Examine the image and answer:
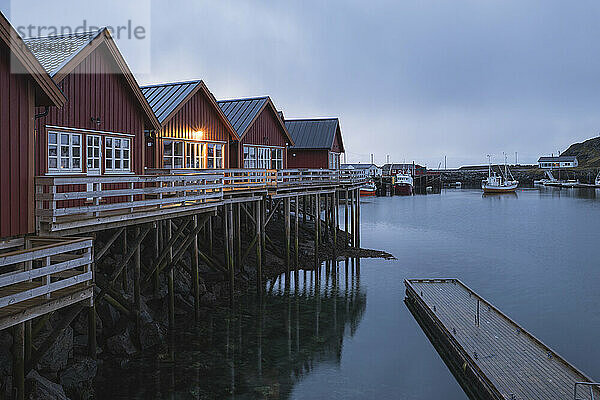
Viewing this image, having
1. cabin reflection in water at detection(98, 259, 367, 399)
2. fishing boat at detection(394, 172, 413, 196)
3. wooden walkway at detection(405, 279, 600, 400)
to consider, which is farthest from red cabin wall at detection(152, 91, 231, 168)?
fishing boat at detection(394, 172, 413, 196)

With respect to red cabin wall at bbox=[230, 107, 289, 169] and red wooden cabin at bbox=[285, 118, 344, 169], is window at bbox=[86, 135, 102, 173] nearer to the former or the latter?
red cabin wall at bbox=[230, 107, 289, 169]


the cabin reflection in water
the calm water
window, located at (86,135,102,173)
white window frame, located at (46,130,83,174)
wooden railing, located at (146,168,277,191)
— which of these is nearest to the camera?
the cabin reflection in water

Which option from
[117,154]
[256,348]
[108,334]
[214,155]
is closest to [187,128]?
[214,155]

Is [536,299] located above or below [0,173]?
below

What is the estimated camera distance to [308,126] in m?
41.1

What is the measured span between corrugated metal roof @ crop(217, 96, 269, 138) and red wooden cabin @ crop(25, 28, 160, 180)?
30.0ft

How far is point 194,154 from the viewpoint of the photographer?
2195 cm

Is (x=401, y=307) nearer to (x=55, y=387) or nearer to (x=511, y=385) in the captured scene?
(x=511, y=385)

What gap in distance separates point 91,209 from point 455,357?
1029cm

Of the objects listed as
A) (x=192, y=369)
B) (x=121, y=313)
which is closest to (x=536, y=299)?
(x=192, y=369)

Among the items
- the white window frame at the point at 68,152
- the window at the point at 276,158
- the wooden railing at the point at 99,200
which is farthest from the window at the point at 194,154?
the window at the point at 276,158

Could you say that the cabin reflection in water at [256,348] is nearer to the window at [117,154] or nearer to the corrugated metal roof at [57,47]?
the window at [117,154]

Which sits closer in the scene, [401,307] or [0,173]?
[0,173]

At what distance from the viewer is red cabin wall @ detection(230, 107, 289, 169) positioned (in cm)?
2539
